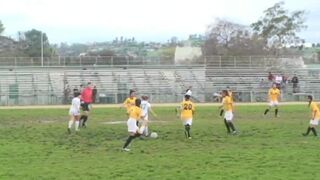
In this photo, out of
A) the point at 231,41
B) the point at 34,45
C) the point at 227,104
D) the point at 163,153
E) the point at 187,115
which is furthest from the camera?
the point at 34,45

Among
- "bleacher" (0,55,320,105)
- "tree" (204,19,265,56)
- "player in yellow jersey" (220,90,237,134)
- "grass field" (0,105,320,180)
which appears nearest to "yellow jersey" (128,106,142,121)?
"grass field" (0,105,320,180)

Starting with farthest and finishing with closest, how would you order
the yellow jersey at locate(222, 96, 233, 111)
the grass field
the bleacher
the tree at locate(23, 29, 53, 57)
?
the tree at locate(23, 29, 53, 57)
the bleacher
the yellow jersey at locate(222, 96, 233, 111)
the grass field

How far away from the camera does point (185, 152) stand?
18.0 metres

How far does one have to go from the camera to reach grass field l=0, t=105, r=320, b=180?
1410 cm

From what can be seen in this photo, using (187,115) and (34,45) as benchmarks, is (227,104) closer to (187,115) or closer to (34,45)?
(187,115)

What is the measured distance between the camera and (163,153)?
17797 millimetres

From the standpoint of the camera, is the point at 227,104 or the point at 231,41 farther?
the point at 231,41

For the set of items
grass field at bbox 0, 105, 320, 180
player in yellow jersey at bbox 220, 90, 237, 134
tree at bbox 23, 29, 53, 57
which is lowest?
grass field at bbox 0, 105, 320, 180

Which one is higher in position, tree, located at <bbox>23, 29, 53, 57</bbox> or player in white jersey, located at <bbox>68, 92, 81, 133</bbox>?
tree, located at <bbox>23, 29, 53, 57</bbox>

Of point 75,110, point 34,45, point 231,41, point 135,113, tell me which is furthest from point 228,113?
point 34,45

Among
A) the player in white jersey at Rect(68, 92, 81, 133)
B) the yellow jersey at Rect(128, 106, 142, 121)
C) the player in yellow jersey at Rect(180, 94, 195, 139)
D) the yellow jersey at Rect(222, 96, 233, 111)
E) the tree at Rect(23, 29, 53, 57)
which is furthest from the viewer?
the tree at Rect(23, 29, 53, 57)

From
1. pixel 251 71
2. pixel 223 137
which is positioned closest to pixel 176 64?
pixel 251 71

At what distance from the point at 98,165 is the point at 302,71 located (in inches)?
1870

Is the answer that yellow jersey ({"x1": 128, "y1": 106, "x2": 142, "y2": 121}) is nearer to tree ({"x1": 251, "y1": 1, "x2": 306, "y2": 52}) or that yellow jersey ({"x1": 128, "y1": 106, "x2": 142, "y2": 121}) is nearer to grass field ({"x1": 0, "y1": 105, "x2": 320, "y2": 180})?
grass field ({"x1": 0, "y1": 105, "x2": 320, "y2": 180})
